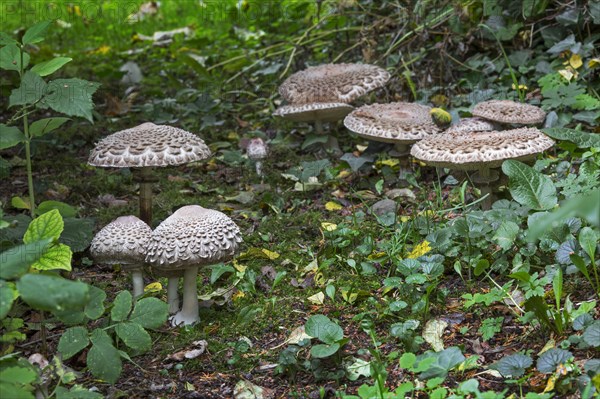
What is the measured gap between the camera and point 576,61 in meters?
5.85

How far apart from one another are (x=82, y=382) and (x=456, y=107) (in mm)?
4150

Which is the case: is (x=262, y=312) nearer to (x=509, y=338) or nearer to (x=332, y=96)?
(x=509, y=338)

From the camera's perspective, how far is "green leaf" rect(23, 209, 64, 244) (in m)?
3.09

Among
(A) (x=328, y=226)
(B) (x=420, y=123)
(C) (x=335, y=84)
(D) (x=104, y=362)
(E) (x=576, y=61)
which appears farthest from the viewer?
(C) (x=335, y=84)

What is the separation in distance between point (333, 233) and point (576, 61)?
111 inches

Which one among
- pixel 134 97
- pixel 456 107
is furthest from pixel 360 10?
pixel 134 97

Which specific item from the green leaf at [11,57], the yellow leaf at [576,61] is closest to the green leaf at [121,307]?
the green leaf at [11,57]

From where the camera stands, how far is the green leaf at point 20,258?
7.79 ft

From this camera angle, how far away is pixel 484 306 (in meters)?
3.61

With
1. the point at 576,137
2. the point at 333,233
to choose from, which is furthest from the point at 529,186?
the point at 333,233

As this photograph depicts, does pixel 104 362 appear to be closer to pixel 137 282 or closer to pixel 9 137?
pixel 137 282

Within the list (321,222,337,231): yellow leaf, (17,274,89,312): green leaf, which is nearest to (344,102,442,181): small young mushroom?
(321,222,337,231): yellow leaf

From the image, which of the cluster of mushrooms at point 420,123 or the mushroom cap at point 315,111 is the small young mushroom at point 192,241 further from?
the mushroom cap at point 315,111

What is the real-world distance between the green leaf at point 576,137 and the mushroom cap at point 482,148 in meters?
0.10
